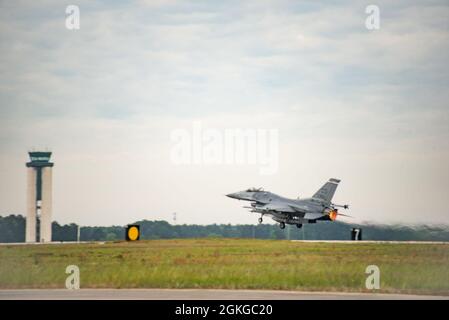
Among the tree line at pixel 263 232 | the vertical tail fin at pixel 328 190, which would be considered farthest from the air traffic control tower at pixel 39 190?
the vertical tail fin at pixel 328 190

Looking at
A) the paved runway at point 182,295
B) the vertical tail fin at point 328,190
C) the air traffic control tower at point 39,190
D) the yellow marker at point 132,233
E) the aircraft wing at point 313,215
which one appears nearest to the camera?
the yellow marker at point 132,233

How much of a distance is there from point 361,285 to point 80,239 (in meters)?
59.5

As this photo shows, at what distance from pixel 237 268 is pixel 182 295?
12484 millimetres

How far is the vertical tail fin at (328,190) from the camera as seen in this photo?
7167 cm

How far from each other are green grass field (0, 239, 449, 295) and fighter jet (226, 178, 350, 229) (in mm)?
5041

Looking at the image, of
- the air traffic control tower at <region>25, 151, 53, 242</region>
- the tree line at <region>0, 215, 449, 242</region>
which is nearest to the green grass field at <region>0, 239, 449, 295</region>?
the tree line at <region>0, 215, 449, 242</region>

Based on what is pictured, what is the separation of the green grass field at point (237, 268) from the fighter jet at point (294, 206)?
5.04 metres

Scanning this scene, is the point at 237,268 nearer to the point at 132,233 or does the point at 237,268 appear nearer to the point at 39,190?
the point at 132,233

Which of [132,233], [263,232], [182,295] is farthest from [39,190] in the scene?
[132,233]

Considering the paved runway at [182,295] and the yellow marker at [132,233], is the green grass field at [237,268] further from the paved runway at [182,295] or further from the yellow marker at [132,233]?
the yellow marker at [132,233]

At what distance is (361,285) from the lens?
4209cm

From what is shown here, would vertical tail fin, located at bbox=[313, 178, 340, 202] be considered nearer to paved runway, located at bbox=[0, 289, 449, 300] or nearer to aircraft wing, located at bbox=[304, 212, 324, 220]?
aircraft wing, located at bbox=[304, 212, 324, 220]
